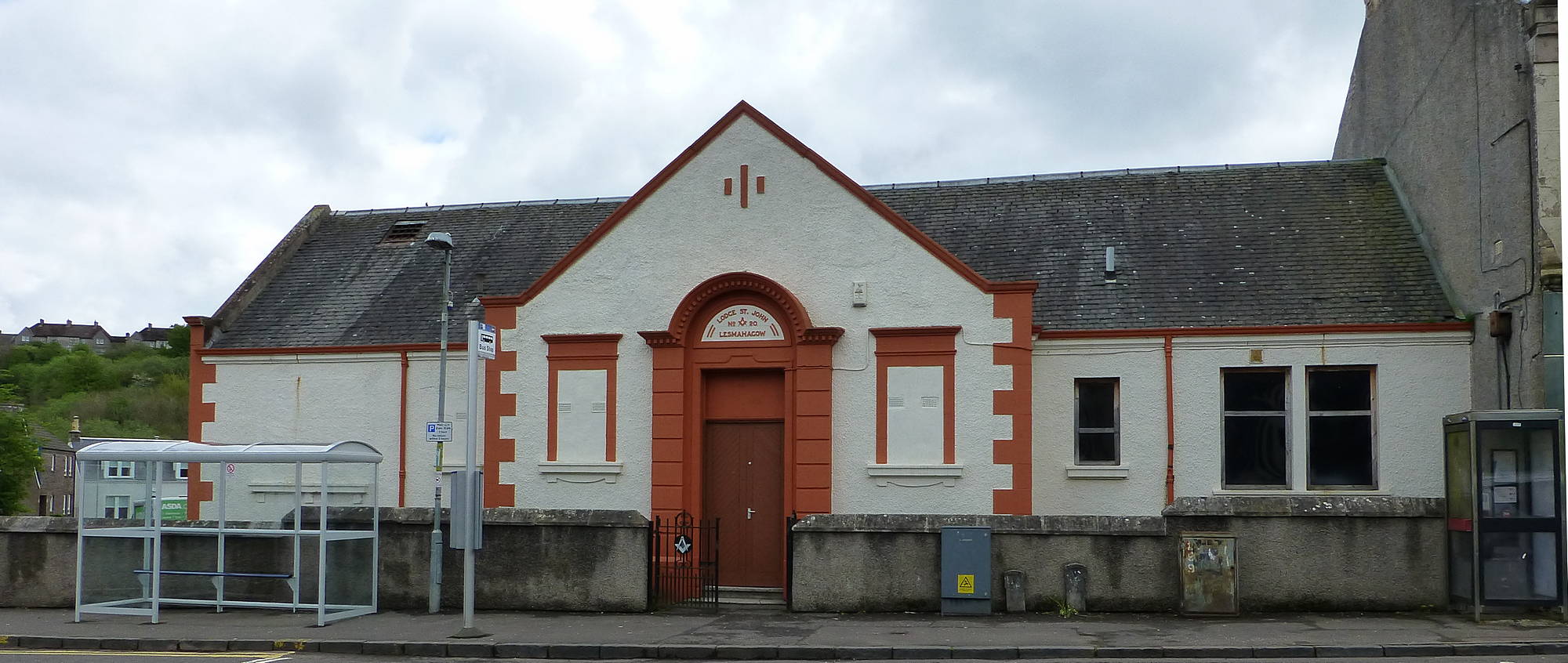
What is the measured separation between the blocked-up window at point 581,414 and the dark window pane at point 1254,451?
8710mm

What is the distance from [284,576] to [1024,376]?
9.50 m

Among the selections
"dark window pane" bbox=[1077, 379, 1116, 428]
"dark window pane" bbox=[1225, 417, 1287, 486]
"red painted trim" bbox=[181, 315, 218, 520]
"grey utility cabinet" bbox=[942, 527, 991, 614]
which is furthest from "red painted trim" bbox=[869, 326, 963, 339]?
"red painted trim" bbox=[181, 315, 218, 520]

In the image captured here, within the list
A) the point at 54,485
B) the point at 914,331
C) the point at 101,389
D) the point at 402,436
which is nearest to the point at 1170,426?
the point at 914,331

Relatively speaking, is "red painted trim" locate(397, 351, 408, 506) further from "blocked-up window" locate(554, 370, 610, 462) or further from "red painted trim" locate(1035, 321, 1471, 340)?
"red painted trim" locate(1035, 321, 1471, 340)

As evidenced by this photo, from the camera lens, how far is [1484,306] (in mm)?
16547

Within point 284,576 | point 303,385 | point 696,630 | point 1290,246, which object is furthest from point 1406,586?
point 303,385

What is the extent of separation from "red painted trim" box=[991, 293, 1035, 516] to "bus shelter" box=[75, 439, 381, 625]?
7.86 m

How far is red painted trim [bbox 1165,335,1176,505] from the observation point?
1788cm

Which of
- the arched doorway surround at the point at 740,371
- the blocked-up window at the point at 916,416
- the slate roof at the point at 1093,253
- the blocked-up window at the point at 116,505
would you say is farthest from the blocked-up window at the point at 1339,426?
the blocked-up window at the point at 116,505

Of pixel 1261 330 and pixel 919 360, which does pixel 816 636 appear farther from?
pixel 1261 330

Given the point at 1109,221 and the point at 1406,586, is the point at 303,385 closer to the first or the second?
the point at 1109,221

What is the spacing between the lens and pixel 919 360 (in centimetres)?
1719

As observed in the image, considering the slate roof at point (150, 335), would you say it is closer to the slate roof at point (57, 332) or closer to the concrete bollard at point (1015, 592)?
the slate roof at point (57, 332)

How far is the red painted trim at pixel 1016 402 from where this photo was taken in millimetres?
16766
